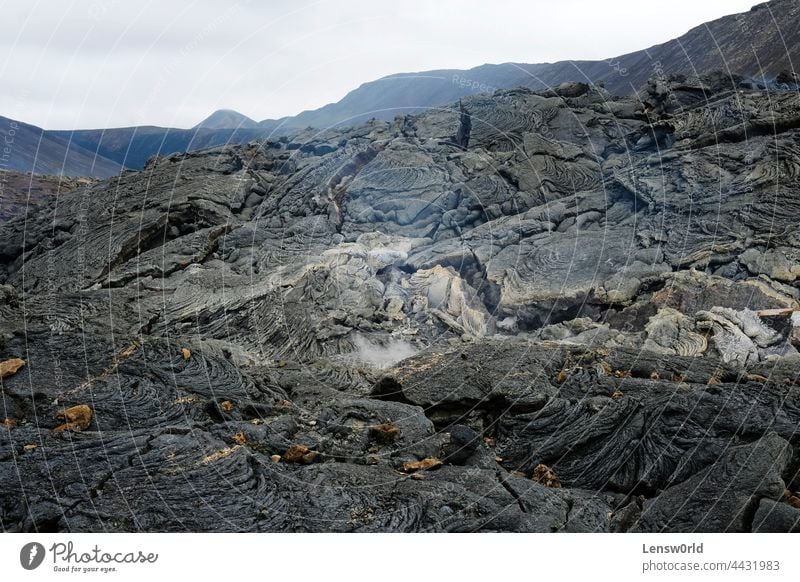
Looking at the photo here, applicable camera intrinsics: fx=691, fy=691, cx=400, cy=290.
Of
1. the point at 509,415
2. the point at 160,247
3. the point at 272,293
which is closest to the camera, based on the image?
the point at 509,415

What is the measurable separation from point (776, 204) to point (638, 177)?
4.18 metres

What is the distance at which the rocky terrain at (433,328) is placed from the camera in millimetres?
8133

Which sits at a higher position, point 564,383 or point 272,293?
point 272,293

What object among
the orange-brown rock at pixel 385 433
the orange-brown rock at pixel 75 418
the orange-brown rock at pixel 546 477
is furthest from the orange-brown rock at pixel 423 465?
the orange-brown rock at pixel 75 418

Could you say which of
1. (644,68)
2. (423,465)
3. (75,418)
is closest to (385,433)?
(423,465)

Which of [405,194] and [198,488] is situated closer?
[198,488]

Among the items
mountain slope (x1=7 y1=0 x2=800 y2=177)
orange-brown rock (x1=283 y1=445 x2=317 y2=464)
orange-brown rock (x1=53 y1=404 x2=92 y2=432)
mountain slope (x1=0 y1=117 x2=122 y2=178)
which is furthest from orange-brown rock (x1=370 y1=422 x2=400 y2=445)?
mountain slope (x1=0 y1=117 x2=122 y2=178)

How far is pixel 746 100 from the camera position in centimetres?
2455

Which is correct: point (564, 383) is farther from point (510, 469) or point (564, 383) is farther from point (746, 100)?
point (746, 100)

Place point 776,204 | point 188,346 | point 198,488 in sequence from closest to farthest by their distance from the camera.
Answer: point 198,488 → point 188,346 → point 776,204

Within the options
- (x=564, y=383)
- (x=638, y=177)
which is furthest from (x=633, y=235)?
(x=564, y=383)
